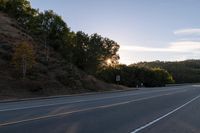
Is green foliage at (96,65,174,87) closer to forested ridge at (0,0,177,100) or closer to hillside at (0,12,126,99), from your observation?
forested ridge at (0,0,177,100)

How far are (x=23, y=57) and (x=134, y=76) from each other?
47049 mm

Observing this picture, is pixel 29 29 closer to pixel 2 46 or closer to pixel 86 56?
pixel 86 56

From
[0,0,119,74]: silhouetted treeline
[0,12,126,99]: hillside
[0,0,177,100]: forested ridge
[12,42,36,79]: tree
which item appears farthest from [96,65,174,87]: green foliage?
[12,42,36,79]: tree

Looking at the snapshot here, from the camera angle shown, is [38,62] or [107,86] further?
[107,86]

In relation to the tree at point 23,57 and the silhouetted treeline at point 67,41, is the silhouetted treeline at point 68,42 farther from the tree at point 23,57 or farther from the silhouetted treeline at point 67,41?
the tree at point 23,57

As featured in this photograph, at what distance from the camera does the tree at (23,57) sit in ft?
148

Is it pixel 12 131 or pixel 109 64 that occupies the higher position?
pixel 109 64

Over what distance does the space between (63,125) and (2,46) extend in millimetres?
42622

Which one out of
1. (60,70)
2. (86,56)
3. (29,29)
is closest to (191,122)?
(60,70)

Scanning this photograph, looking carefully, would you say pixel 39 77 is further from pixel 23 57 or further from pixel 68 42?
pixel 68 42

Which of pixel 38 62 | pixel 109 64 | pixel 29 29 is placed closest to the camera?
pixel 38 62

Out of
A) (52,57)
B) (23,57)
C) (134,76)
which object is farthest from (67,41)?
(134,76)

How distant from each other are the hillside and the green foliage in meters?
15.1

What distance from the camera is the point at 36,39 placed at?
69500 millimetres
